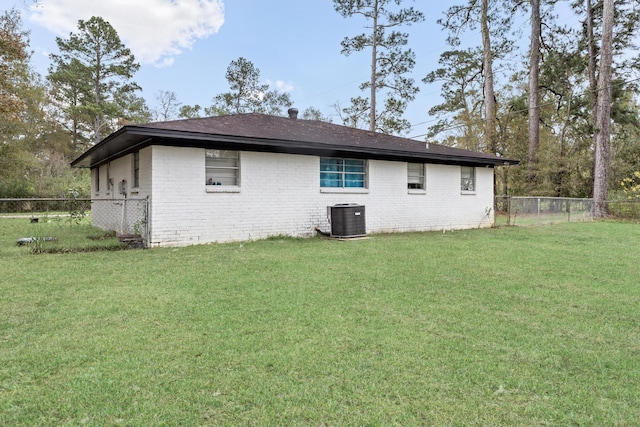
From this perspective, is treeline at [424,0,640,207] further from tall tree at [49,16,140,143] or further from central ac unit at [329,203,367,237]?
tall tree at [49,16,140,143]

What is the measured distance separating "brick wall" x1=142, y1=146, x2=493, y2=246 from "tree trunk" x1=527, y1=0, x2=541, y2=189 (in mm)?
9941

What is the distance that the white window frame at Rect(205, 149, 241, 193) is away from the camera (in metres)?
8.70

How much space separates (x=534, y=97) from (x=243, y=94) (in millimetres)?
23413

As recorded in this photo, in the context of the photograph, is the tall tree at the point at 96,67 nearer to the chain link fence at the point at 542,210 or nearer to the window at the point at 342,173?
the window at the point at 342,173

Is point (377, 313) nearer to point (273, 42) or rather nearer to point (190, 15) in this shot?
point (190, 15)

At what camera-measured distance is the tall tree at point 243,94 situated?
105ft

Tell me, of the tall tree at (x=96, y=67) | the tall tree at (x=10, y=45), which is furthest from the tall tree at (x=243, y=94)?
the tall tree at (x=10, y=45)

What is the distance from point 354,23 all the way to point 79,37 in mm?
21173

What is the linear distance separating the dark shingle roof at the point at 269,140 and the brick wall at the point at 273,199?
1.18ft

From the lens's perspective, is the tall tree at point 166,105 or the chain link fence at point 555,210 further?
the tall tree at point 166,105

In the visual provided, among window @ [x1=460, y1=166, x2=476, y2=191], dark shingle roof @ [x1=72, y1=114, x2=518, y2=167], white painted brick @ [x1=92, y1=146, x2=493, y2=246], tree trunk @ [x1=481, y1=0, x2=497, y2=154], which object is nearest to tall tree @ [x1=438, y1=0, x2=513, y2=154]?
tree trunk @ [x1=481, y1=0, x2=497, y2=154]

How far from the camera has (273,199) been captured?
31.1ft

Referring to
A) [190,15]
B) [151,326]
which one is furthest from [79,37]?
[151,326]

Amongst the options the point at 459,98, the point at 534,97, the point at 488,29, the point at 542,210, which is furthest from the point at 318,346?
the point at 459,98
